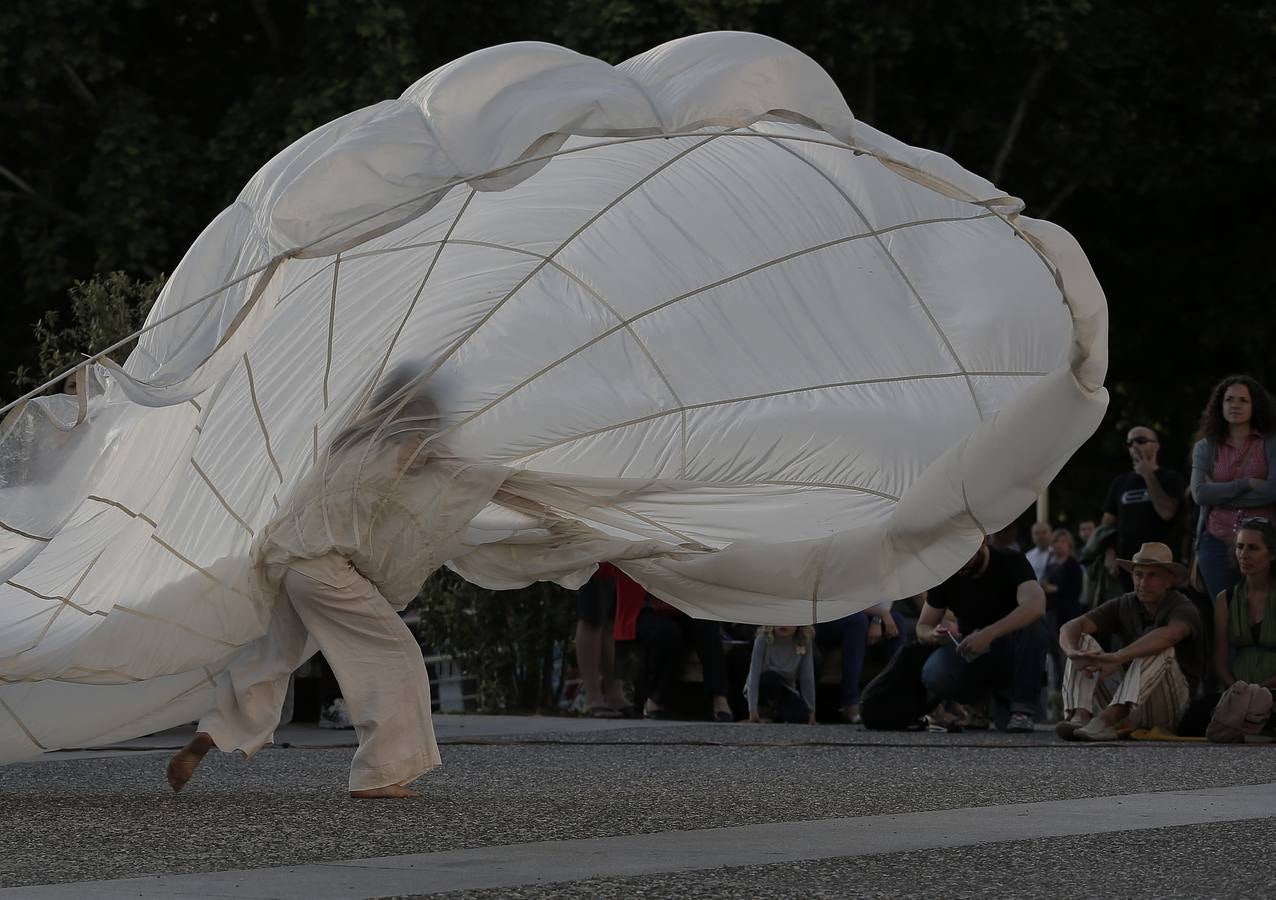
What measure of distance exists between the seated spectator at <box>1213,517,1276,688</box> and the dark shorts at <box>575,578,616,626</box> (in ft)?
14.1

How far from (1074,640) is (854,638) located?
2.46 m

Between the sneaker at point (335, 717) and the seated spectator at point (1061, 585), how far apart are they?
643 centimetres

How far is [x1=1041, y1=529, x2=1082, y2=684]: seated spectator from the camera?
693 inches

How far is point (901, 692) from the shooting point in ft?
44.8

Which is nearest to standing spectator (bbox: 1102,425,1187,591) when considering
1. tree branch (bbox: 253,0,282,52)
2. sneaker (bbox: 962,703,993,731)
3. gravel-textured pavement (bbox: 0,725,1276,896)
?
sneaker (bbox: 962,703,993,731)

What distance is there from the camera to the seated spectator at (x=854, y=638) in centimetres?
1502

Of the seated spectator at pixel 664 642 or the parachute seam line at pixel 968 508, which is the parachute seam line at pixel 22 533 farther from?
the seated spectator at pixel 664 642

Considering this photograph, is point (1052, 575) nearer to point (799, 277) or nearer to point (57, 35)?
point (799, 277)

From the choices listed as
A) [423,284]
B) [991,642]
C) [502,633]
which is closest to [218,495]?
[423,284]

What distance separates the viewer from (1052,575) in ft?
58.4

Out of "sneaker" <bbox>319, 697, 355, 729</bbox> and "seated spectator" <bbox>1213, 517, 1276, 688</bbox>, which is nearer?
"seated spectator" <bbox>1213, 517, 1276, 688</bbox>

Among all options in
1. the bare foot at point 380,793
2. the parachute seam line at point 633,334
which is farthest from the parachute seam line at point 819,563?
the bare foot at point 380,793

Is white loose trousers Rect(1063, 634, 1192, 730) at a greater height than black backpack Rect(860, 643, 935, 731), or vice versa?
white loose trousers Rect(1063, 634, 1192, 730)

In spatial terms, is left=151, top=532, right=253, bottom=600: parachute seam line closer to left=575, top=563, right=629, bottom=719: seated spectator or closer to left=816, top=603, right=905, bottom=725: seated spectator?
left=575, top=563, right=629, bottom=719: seated spectator
